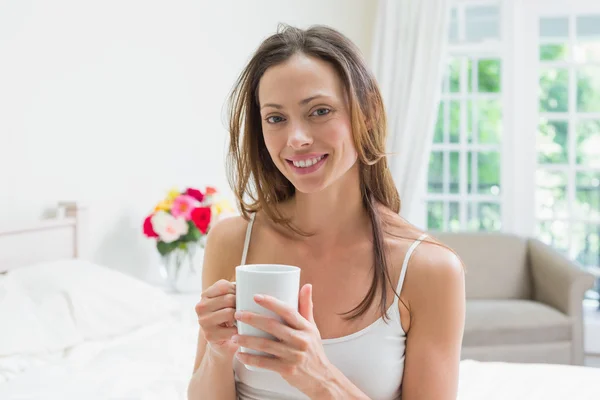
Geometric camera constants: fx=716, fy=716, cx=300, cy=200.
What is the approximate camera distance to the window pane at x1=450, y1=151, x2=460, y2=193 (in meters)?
4.65

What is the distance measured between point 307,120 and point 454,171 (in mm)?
3644

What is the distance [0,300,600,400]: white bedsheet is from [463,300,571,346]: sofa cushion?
139 cm

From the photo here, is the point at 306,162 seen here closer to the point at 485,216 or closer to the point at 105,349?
the point at 105,349

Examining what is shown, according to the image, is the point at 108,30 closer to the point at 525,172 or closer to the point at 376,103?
the point at 376,103

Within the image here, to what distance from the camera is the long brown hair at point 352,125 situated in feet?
3.91

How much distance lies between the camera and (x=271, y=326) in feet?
2.98

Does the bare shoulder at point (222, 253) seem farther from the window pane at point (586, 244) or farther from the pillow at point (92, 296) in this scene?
the window pane at point (586, 244)

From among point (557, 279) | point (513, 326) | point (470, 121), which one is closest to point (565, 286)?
point (557, 279)

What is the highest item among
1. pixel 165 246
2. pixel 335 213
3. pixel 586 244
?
pixel 335 213

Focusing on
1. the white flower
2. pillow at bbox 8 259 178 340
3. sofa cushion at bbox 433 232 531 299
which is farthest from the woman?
sofa cushion at bbox 433 232 531 299

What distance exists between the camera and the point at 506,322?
3512 mm

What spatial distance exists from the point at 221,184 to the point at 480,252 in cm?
152

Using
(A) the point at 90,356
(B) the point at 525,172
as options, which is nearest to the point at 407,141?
(B) the point at 525,172

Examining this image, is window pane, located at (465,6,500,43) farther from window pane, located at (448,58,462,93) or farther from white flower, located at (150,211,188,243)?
white flower, located at (150,211,188,243)
